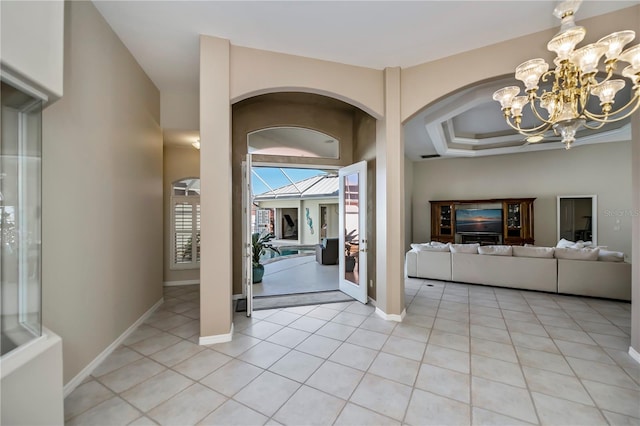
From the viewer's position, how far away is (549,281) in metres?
4.56

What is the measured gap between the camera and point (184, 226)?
5477 mm

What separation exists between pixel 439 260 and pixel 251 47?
508 centimetres

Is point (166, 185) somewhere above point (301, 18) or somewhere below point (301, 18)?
below

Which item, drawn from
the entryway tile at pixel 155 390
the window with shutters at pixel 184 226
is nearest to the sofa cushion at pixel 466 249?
the entryway tile at pixel 155 390

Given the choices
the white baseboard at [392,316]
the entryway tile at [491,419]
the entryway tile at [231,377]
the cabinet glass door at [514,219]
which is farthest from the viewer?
the cabinet glass door at [514,219]

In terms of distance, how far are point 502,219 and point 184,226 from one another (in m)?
8.75

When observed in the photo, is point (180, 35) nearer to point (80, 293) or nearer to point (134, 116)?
point (134, 116)

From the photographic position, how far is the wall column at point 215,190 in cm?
285

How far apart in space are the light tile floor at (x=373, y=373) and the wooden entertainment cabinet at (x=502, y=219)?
407 cm

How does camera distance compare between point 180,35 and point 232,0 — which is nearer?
point 232,0

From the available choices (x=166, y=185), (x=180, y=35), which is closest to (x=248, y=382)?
(x=180, y=35)

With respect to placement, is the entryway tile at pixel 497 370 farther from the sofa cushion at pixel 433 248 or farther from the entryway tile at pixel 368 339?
the sofa cushion at pixel 433 248

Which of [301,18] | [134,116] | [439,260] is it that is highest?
[301,18]

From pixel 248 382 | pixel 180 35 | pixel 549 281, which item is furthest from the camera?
pixel 549 281
